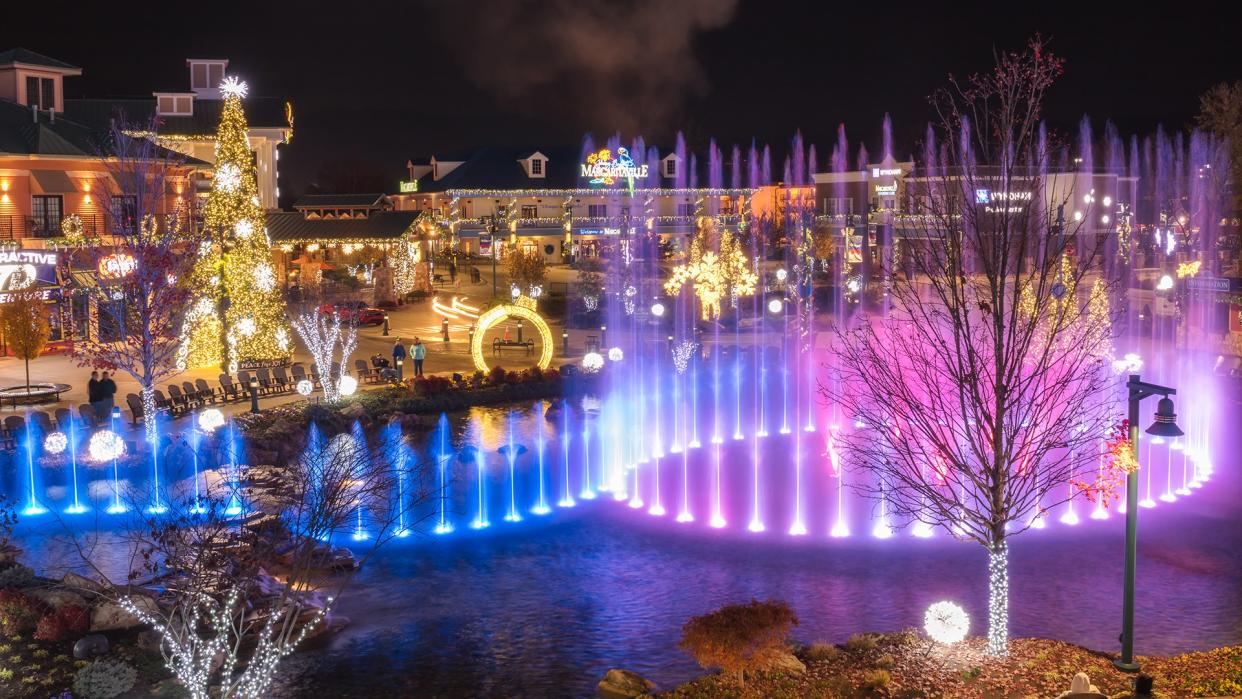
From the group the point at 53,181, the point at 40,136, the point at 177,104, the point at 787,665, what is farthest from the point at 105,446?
the point at 177,104

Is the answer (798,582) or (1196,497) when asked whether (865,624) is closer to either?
(798,582)

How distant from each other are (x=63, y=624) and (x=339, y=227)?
47312mm

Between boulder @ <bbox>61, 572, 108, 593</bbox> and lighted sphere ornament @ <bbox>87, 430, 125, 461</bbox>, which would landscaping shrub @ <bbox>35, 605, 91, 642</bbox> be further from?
lighted sphere ornament @ <bbox>87, 430, 125, 461</bbox>

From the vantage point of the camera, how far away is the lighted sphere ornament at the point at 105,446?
72.2 ft

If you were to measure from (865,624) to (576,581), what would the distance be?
3.96 m

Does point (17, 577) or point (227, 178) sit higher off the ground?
point (227, 178)

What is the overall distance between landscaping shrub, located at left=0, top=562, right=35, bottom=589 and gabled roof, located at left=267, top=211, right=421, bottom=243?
1648 inches

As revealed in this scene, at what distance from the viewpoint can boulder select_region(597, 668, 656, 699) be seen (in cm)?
1134

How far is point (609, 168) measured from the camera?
74.6 m

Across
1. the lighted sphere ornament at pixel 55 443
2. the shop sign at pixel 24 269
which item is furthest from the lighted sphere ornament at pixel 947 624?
the shop sign at pixel 24 269

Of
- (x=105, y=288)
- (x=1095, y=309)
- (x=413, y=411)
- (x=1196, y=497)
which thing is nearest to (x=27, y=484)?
(x=105, y=288)

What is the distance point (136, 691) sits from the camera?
11.6 metres

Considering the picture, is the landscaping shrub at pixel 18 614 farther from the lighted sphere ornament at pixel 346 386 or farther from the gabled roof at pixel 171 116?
the gabled roof at pixel 171 116

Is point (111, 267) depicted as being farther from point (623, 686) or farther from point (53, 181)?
point (623, 686)
